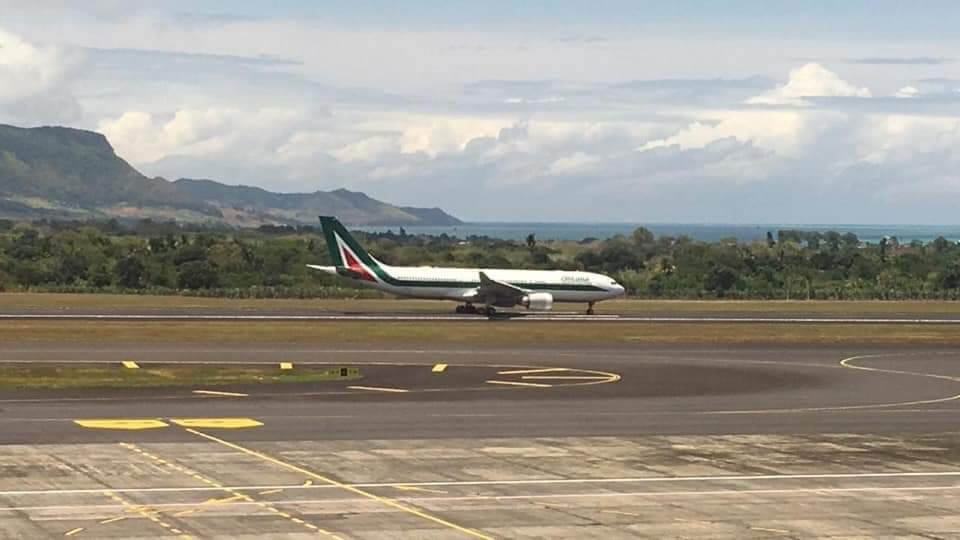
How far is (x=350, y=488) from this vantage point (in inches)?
1248

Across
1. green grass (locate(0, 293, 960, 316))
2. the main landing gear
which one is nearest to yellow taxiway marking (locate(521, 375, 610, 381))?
the main landing gear

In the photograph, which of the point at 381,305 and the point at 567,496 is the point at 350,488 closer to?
the point at 567,496

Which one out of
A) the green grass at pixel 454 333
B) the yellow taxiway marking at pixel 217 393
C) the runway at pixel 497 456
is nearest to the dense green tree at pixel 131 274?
the green grass at pixel 454 333

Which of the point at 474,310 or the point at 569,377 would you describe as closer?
the point at 569,377

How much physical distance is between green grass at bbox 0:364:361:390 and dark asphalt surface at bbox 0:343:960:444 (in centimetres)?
193

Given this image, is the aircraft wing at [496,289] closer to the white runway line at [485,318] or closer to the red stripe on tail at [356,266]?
the white runway line at [485,318]

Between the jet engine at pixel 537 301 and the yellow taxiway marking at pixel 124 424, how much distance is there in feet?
189

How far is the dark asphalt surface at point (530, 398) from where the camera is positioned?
4234 centimetres

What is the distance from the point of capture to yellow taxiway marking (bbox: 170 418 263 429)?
41.4m

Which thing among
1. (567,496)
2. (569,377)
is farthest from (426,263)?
(567,496)

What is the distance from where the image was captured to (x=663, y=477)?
34.0m

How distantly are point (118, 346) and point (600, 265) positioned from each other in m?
113

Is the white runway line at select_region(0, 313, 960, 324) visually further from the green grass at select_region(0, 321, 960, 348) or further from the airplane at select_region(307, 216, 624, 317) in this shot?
the green grass at select_region(0, 321, 960, 348)

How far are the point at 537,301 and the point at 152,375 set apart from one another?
46247 mm
